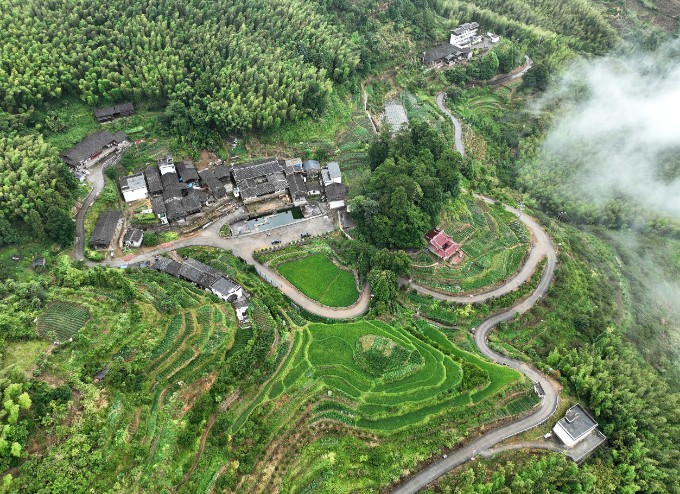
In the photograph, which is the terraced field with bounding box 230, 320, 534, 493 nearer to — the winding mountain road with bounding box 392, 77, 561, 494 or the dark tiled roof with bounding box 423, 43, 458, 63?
the winding mountain road with bounding box 392, 77, 561, 494

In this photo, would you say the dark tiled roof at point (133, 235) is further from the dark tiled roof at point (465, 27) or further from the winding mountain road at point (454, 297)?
the dark tiled roof at point (465, 27)

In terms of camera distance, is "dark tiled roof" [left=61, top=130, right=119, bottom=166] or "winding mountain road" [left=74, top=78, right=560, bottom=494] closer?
"winding mountain road" [left=74, top=78, right=560, bottom=494]

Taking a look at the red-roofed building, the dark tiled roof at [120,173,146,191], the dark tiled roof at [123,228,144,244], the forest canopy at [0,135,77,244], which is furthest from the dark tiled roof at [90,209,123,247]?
the red-roofed building

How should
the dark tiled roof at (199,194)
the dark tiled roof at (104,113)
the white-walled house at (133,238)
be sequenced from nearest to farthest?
the white-walled house at (133,238) → the dark tiled roof at (199,194) → the dark tiled roof at (104,113)

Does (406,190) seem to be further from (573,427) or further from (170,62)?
(170,62)

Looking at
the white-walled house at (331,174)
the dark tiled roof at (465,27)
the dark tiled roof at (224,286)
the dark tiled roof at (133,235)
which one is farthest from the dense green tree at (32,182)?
the dark tiled roof at (465,27)
